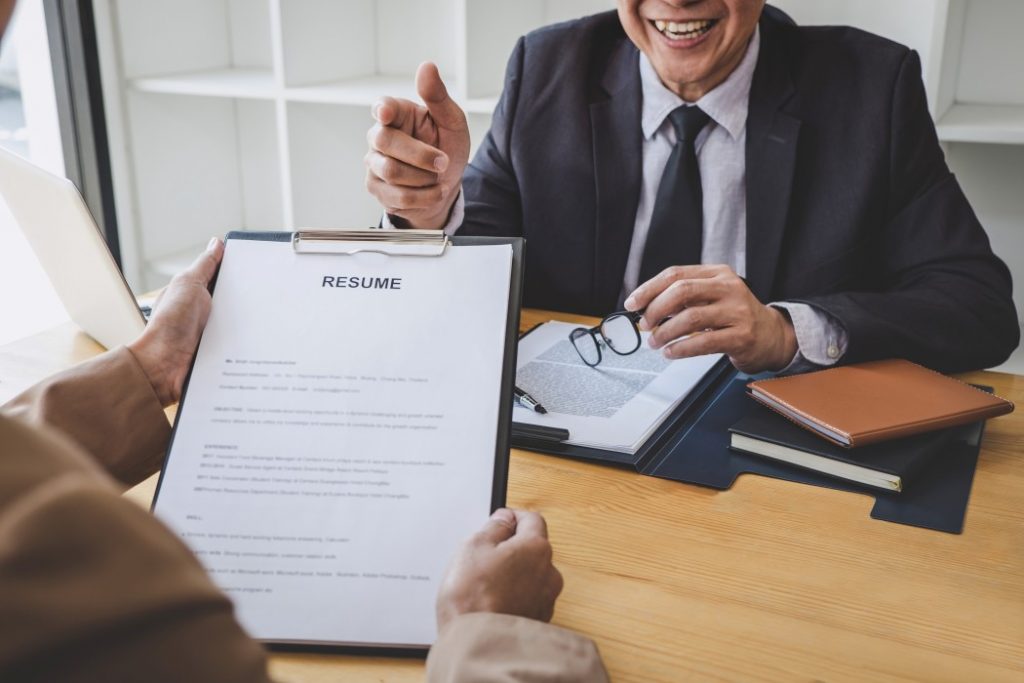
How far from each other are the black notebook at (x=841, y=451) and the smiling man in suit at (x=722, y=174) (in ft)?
0.84

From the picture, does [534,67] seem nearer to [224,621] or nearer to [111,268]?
[111,268]

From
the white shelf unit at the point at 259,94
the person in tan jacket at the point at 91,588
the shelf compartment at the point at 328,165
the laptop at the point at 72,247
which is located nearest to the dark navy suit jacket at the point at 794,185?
the white shelf unit at the point at 259,94

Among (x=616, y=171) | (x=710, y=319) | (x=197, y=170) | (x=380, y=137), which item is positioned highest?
(x=380, y=137)

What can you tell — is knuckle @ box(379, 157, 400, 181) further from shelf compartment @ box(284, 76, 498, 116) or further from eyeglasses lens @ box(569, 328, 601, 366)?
shelf compartment @ box(284, 76, 498, 116)

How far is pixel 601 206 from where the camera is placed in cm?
164

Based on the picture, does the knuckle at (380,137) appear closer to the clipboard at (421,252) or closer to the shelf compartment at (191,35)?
the clipboard at (421,252)

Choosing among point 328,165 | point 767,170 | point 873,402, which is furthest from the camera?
point 328,165

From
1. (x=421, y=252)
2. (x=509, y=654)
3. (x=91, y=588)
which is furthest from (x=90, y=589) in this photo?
(x=421, y=252)

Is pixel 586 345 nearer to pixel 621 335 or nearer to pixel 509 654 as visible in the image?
pixel 621 335

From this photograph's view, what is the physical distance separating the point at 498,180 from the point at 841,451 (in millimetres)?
940

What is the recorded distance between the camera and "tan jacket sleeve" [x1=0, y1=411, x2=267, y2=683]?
0.33 m

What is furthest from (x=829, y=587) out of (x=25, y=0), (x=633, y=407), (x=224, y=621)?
(x=25, y=0)

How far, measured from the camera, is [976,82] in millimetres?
2092

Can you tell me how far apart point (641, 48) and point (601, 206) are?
280 mm
